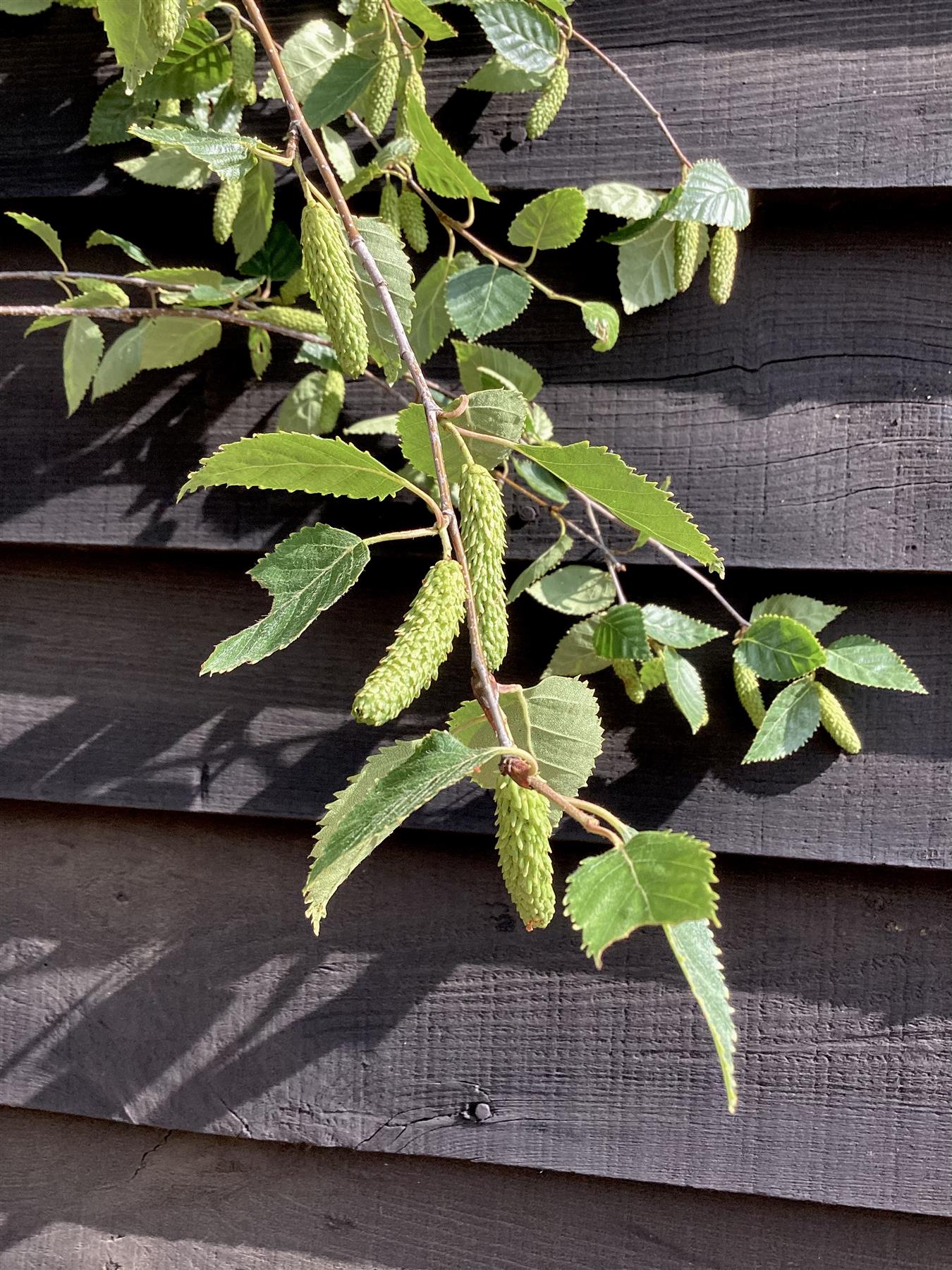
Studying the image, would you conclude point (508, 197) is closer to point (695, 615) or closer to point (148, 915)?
point (695, 615)

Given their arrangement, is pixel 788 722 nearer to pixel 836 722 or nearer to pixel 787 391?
pixel 836 722

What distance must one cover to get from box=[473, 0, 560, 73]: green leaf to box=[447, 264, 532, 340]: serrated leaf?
6.0 inches

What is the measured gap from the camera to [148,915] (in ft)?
3.07

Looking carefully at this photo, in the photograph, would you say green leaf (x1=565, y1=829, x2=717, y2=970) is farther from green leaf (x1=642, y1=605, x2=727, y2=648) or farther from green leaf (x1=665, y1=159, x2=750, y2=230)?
green leaf (x1=665, y1=159, x2=750, y2=230)

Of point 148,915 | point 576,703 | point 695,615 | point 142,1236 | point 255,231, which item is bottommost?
point 142,1236

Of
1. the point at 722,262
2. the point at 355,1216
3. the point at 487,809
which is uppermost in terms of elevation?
the point at 722,262

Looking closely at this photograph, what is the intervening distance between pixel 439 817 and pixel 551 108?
619 mm

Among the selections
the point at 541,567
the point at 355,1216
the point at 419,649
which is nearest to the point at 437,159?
the point at 541,567

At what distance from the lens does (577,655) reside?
78 cm

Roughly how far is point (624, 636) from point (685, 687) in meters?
0.08

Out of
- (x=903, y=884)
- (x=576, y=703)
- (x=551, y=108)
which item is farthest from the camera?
(x=903, y=884)

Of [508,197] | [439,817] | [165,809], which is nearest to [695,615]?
[439,817]

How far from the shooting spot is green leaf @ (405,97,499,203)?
61 centimetres

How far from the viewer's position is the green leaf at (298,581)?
42 cm
